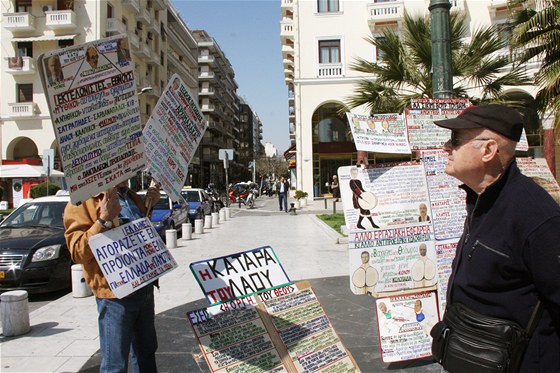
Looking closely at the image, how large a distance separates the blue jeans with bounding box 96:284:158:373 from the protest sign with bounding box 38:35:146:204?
2.42ft

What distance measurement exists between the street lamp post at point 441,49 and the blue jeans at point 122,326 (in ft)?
12.1

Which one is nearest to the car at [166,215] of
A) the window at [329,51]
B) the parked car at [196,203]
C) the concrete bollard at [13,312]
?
the parked car at [196,203]

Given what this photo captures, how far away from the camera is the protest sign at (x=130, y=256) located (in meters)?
2.65

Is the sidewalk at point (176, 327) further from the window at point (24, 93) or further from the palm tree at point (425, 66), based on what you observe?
the window at point (24, 93)

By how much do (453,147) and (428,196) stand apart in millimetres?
1878

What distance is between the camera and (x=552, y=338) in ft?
5.93

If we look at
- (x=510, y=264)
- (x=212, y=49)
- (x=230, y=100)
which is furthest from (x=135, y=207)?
(x=230, y=100)

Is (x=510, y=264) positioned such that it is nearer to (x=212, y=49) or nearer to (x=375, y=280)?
(x=375, y=280)

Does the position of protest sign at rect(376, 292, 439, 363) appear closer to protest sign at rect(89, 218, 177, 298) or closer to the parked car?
protest sign at rect(89, 218, 177, 298)

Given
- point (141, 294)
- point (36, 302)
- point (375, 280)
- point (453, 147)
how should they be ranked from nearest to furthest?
point (453, 147), point (141, 294), point (375, 280), point (36, 302)

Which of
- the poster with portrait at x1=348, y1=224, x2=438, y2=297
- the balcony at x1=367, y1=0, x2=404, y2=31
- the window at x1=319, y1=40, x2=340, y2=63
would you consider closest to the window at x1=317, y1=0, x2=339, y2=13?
the window at x1=319, y1=40, x2=340, y2=63

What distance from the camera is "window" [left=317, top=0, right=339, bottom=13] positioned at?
29.1 m

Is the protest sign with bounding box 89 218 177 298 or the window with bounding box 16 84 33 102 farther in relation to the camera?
the window with bounding box 16 84 33 102

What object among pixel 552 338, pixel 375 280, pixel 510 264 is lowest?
pixel 375 280
